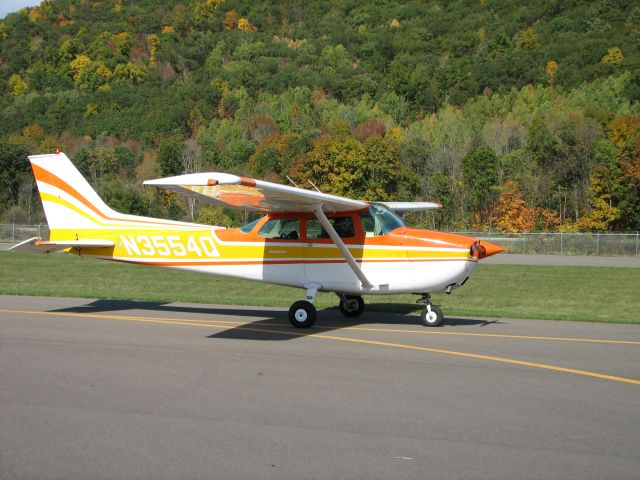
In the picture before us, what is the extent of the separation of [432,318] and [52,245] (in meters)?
7.61

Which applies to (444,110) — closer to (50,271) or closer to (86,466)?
(50,271)

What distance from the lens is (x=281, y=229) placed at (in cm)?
1487

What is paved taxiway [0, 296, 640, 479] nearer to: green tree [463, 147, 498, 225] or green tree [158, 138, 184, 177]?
green tree [463, 147, 498, 225]

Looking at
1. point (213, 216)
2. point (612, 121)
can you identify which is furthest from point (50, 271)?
point (612, 121)

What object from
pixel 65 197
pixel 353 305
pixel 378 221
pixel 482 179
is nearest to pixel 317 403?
pixel 378 221

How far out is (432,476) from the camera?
5.93m

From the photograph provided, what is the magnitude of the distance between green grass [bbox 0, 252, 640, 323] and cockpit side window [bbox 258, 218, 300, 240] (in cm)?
358

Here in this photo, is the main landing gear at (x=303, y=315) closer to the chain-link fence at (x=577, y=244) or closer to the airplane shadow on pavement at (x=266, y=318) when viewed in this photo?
the airplane shadow on pavement at (x=266, y=318)

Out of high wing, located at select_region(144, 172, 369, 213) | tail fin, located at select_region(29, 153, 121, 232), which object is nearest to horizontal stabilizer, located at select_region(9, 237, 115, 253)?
tail fin, located at select_region(29, 153, 121, 232)

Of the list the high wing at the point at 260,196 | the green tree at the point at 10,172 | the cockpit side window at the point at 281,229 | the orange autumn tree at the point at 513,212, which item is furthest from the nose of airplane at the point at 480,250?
the green tree at the point at 10,172

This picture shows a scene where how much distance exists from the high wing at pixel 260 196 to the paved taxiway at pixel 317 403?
7.67ft

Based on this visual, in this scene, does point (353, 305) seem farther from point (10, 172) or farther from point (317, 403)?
point (10, 172)

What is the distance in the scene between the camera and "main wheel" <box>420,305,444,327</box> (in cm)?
1410

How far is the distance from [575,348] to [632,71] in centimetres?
8487
